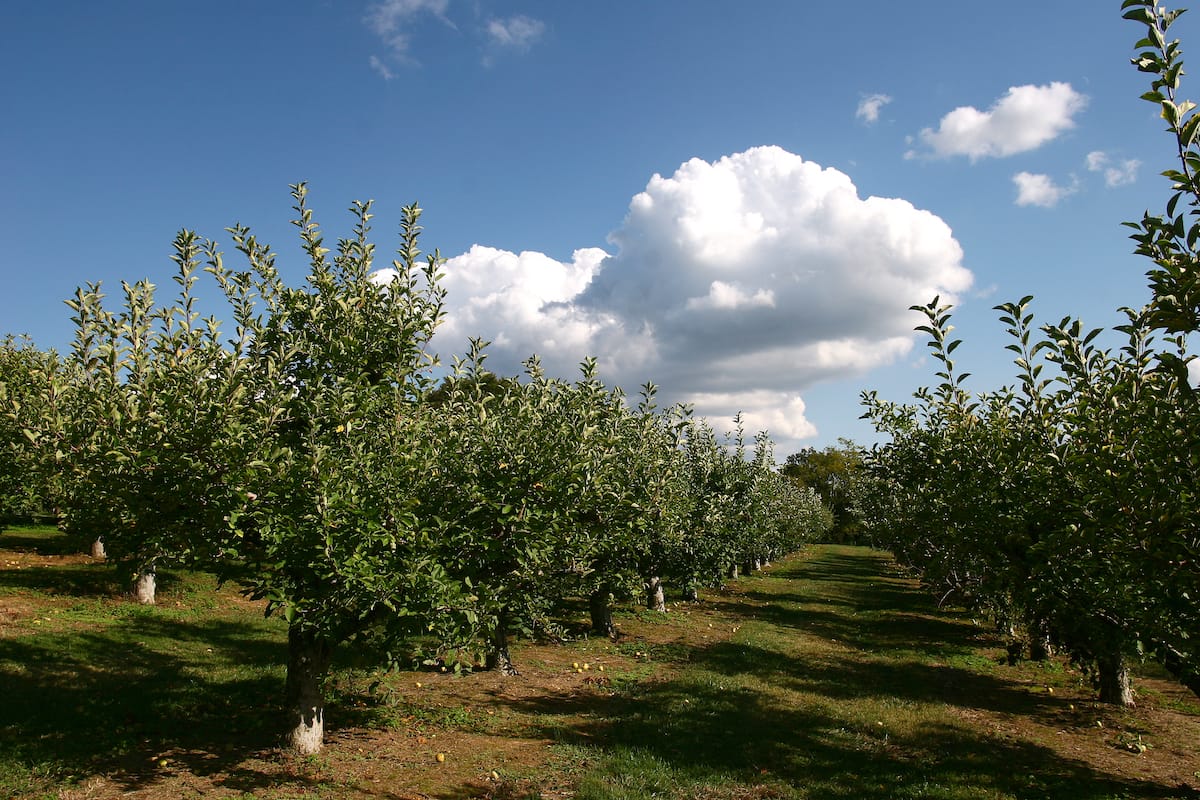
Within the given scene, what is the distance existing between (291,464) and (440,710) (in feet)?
23.9

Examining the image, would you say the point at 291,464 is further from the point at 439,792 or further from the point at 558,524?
the point at 439,792

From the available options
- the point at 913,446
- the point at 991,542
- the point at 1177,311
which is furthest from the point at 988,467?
the point at 1177,311

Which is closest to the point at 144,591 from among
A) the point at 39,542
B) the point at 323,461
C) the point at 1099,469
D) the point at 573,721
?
the point at 39,542

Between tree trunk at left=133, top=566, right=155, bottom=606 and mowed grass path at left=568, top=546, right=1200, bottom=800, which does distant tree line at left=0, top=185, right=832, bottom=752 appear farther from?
tree trunk at left=133, top=566, right=155, bottom=606

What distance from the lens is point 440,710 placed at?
12.5m

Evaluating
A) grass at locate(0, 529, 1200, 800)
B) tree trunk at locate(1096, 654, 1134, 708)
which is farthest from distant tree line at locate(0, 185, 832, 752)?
tree trunk at locate(1096, 654, 1134, 708)

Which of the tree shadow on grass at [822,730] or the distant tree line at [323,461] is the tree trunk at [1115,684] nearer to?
the tree shadow on grass at [822,730]

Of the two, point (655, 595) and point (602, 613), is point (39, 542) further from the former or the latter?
point (655, 595)

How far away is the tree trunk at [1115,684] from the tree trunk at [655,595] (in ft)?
46.0

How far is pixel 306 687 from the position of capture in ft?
31.9

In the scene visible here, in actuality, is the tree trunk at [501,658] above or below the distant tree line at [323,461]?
below

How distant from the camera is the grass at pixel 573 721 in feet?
29.8

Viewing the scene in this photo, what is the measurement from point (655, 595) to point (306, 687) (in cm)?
1780

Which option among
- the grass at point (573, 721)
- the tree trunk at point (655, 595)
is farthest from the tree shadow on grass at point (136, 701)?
the tree trunk at point (655, 595)
